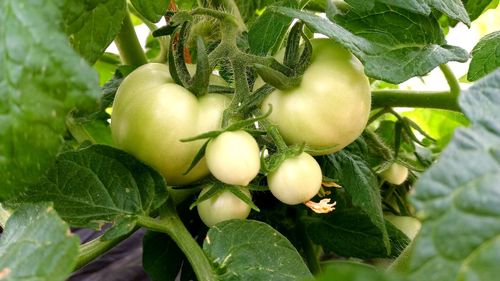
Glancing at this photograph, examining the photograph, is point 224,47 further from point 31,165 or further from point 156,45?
point 156,45

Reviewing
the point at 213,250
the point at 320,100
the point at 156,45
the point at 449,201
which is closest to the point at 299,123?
the point at 320,100

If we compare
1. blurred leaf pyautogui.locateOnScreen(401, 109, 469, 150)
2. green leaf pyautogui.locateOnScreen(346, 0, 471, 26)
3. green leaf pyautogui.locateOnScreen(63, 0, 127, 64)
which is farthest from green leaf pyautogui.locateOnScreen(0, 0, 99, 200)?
blurred leaf pyautogui.locateOnScreen(401, 109, 469, 150)

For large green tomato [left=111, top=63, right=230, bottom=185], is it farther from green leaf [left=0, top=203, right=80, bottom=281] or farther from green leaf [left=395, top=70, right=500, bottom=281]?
green leaf [left=395, top=70, right=500, bottom=281]

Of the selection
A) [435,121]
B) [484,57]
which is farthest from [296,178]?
[435,121]

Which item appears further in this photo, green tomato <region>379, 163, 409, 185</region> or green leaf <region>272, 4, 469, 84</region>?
green tomato <region>379, 163, 409, 185</region>

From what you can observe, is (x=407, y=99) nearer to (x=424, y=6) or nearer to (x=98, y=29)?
(x=424, y=6)

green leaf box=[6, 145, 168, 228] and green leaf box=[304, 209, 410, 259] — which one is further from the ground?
green leaf box=[6, 145, 168, 228]
